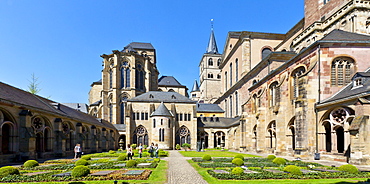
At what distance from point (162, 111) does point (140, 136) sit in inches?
294

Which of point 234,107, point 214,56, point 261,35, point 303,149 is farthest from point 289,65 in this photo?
point 214,56

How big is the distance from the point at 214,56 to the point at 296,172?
86.4 metres

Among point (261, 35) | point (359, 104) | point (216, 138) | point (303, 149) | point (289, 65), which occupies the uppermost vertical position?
point (261, 35)

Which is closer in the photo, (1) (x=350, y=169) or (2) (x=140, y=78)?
(1) (x=350, y=169)

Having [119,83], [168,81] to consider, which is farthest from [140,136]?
[168,81]

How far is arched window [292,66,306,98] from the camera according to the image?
2236 centimetres

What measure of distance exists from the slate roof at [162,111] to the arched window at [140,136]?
203 inches

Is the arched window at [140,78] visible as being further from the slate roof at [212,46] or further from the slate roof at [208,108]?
the slate roof at [212,46]

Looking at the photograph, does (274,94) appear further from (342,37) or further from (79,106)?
(79,106)

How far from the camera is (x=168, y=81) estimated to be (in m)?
85.8

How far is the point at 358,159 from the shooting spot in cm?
1670

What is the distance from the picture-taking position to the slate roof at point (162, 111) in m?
49.9

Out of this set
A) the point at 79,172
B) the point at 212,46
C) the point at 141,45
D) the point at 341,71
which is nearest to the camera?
the point at 79,172

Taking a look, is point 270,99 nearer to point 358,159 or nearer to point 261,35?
point 358,159
